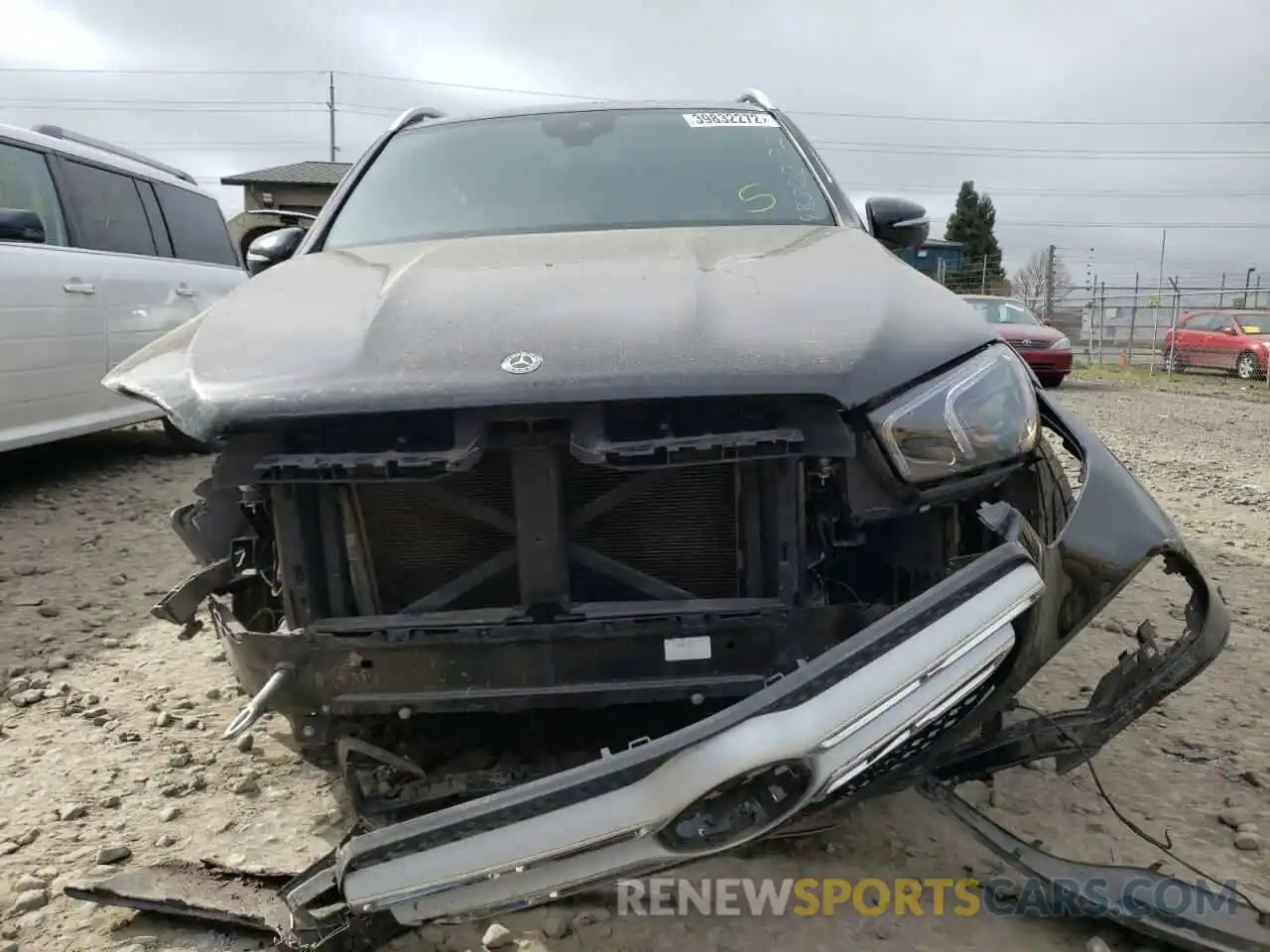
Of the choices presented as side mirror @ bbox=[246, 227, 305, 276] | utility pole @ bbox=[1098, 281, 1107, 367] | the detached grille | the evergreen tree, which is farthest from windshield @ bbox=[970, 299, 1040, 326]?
the evergreen tree

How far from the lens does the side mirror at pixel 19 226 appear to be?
4.28 m

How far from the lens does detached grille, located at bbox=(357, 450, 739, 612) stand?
196cm

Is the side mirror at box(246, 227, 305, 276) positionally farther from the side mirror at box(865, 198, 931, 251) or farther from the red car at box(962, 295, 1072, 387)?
the red car at box(962, 295, 1072, 387)

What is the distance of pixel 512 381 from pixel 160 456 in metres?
5.95

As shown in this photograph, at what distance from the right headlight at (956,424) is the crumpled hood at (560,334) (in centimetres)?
5

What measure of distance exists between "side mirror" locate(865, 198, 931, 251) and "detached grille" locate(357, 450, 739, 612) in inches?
64.1

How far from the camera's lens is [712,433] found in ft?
5.79

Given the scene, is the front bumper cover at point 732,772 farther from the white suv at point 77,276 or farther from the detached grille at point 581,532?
the white suv at point 77,276

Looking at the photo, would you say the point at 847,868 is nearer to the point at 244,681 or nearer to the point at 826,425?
the point at 826,425

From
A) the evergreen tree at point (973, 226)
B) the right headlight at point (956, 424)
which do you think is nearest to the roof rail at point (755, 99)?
the right headlight at point (956, 424)

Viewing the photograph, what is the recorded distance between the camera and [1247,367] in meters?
17.9

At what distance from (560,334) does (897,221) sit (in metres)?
1.74

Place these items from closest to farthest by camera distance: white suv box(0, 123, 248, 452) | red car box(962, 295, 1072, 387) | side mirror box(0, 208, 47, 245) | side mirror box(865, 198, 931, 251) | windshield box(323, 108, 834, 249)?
windshield box(323, 108, 834, 249)
side mirror box(865, 198, 931, 251)
side mirror box(0, 208, 47, 245)
white suv box(0, 123, 248, 452)
red car box(962, 295, 1072, 387)

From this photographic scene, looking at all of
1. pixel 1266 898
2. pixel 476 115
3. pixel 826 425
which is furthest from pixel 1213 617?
pixel 476 115
